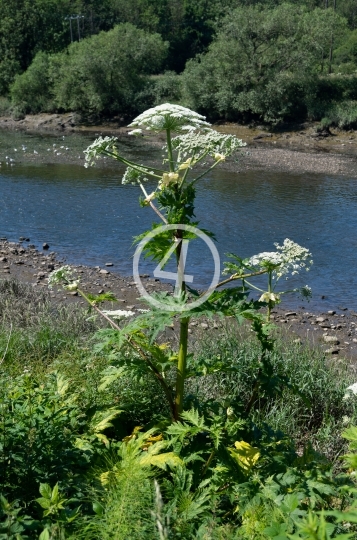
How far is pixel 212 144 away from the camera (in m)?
3.42

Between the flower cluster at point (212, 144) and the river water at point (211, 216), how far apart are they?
7.23 metres

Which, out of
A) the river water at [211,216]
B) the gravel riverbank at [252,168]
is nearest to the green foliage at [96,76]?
the gravel riverbank at [252,168]

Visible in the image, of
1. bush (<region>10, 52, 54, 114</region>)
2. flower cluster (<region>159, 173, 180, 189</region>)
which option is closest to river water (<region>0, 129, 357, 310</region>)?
flower cluster (<region>159, 173, 180, 189</region>)

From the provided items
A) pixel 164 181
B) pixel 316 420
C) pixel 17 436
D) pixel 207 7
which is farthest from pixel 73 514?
pixel 207 7

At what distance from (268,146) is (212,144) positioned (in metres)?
25.2

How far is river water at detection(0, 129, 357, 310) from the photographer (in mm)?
12523

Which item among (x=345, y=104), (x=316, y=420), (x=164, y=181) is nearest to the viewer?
(x=164, y=181)

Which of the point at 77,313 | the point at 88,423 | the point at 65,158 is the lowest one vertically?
the point at 65,158

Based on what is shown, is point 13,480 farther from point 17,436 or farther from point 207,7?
point 207,7

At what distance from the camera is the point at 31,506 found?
2.91 meters

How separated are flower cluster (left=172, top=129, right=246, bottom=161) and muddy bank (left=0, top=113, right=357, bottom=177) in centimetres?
1860

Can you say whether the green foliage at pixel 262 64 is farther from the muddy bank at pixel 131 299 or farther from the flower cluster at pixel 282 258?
the flower cluster at pixel 282 258

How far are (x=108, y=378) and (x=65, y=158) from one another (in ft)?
71.8

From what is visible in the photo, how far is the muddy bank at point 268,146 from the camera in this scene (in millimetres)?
23328
